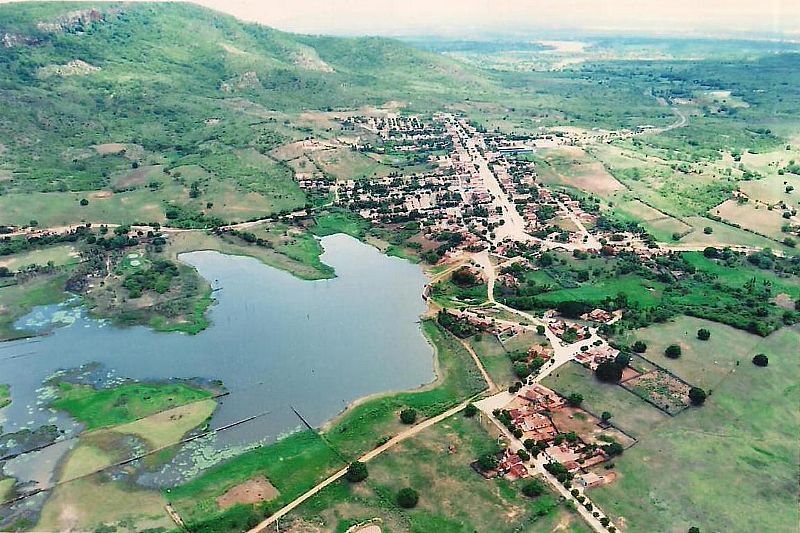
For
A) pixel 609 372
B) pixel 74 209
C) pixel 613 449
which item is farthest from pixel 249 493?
pixel 74 209

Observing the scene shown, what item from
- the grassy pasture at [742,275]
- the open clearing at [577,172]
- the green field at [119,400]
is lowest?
the grassy pasture at [742,275]

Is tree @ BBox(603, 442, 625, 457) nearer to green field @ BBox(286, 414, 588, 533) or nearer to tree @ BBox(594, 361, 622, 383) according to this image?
green field @ BBox(286, 414, 588, 533)

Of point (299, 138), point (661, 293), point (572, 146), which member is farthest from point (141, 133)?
point (661, 293)

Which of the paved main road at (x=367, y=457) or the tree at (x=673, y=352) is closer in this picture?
the paved main road at (x=367, y=457)

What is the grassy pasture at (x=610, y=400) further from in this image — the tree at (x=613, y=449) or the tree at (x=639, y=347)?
the tree at (x=639, y=347)

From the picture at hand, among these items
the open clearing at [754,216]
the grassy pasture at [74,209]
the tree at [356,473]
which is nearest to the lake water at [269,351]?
the tree at [356,473]

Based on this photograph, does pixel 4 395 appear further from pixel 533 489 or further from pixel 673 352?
pixel 673 352
